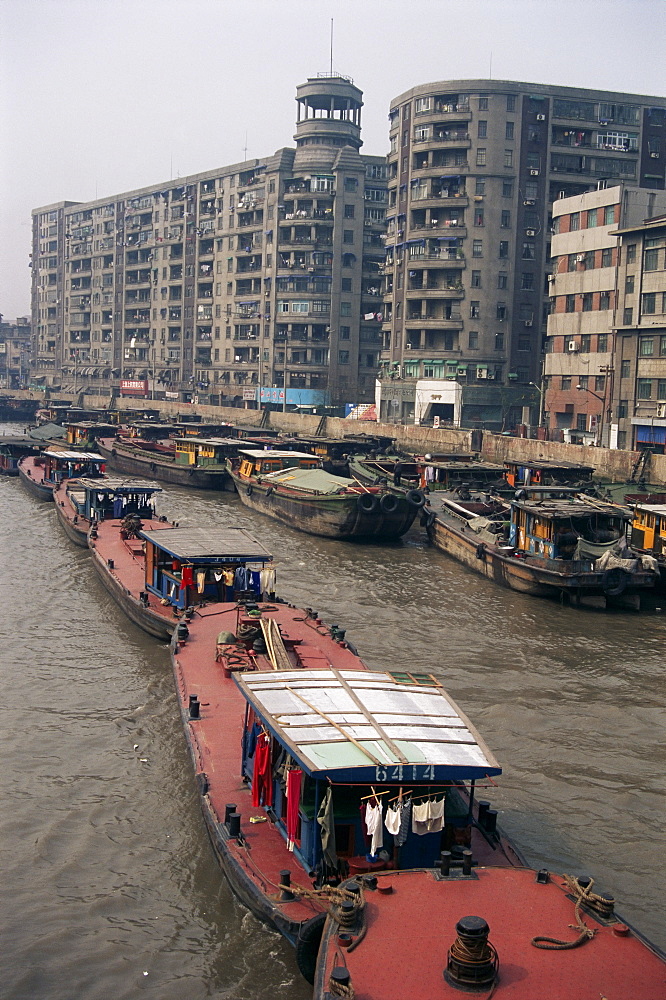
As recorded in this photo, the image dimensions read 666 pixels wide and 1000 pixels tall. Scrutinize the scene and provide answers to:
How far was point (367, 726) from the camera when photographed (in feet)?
38.6

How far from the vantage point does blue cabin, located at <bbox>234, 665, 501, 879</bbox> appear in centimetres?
1080

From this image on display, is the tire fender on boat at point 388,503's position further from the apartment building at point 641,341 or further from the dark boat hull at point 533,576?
the apartment building at point 641,341

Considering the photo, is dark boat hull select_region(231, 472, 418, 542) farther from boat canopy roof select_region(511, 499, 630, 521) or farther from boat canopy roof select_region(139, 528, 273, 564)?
boat canopy roof select_region(139, 528, 273, 564)

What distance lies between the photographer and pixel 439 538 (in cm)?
3922

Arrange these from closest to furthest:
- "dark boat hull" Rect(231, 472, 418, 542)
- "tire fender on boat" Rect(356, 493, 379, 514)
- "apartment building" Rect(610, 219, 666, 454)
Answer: "tire fender on boat" Rect(356, 493, 379, 514), "dark boat hull" Rect(231, 472, 418, 542), "apartment building" Rect(610, 219, 666, 454)

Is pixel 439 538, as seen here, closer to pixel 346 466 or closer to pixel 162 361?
pixel 346 466

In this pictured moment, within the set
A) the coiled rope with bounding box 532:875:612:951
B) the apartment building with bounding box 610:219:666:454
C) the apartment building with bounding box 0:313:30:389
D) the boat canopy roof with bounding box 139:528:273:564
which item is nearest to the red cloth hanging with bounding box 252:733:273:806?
the coiled rope with bounding box 532:875:612:951

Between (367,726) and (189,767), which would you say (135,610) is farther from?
(367,726)

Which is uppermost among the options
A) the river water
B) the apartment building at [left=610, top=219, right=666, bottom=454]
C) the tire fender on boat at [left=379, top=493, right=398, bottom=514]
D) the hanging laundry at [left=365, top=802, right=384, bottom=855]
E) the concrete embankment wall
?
the apartment building at [left=610, top=219, right=666, bottom=454]

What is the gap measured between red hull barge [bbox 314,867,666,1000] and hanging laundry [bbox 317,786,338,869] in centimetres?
82

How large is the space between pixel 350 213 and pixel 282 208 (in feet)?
23.0

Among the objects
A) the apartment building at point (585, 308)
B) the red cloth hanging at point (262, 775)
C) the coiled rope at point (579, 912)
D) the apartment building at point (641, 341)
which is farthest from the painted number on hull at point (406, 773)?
the apartment building at point (585, 308)

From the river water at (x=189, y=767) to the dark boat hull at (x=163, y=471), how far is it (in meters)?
21.7

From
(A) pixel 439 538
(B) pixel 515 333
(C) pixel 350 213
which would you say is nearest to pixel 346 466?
(A) pixel 439 538
